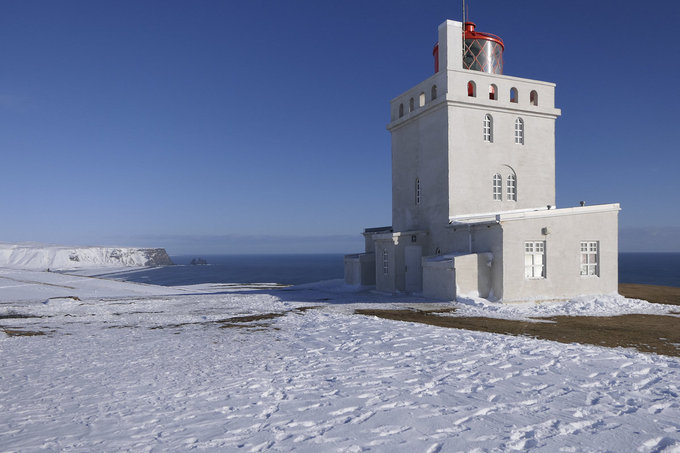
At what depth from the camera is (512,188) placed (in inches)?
938

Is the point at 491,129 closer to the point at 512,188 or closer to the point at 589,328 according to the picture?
the point at 512,188

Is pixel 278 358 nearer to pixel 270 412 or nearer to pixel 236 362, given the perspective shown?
pixel 236 362

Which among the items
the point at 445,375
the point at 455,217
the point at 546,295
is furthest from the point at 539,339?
the point at 455,217

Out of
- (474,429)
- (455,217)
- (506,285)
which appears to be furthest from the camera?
(455,217)

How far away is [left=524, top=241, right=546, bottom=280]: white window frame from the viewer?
19.4m

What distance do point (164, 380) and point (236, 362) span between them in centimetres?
150

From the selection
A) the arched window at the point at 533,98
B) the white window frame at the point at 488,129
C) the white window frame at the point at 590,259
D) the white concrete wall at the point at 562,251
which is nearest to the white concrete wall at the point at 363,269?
the white window frame at the point at 488,129

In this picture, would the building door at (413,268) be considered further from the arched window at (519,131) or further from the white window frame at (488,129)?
the arched window at (519,131)

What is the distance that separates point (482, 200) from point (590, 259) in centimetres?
540

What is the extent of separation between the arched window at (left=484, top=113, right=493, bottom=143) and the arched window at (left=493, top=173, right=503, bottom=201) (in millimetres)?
1825

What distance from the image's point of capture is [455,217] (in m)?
22.3

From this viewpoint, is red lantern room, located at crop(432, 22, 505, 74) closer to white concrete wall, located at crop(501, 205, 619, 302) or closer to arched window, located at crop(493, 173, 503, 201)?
arched window, located at crop(493, 173, 503, 201)

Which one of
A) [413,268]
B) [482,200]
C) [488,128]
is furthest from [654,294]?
[413,268]

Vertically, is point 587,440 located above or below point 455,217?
below
